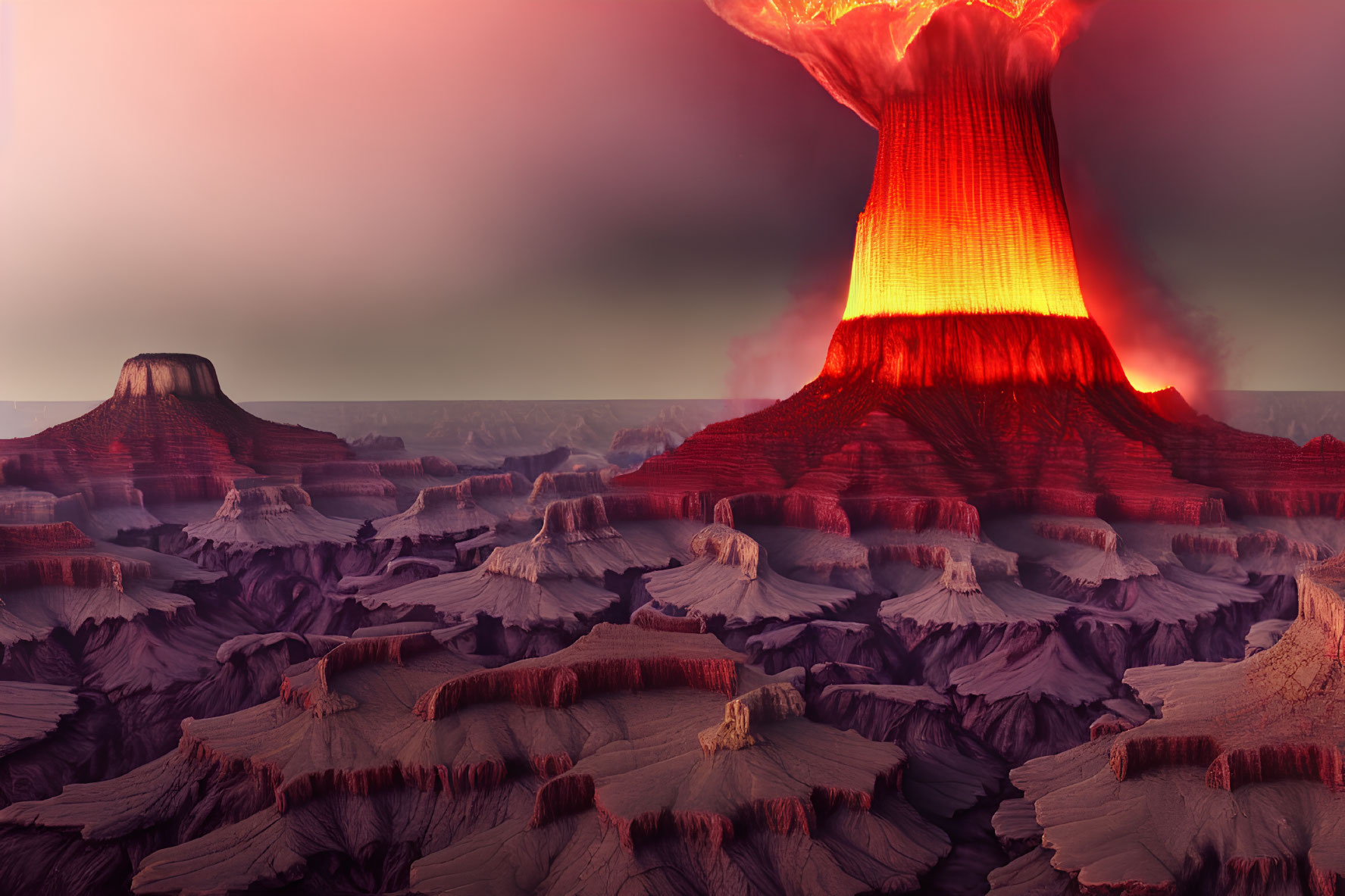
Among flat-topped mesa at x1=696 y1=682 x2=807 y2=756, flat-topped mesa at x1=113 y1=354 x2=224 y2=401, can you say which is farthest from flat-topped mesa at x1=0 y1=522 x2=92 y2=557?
flat-topped mesa at x1=696 y1=682 x2=807 y2=756

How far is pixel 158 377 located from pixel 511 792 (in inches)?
1595

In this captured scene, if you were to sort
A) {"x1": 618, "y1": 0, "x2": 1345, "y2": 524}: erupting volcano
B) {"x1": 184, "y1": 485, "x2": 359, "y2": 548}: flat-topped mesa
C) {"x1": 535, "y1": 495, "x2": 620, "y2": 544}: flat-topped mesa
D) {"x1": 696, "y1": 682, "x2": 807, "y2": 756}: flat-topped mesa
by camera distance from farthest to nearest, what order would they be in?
{"x1": 184, "y1": 485, "x2": 359, "y2": 548}: flat-topped mesa
{"x1": 535, "y1": 495, "x2": 620, "y2": 544}: flat-topped mesa
{"x1": 618, "y1": 0, "x2": 1345, "y2": 524}: erupting volcano
{"x1": 696, "y1": 682, "x2": 807, "y2": 756}: flat-topped mesa

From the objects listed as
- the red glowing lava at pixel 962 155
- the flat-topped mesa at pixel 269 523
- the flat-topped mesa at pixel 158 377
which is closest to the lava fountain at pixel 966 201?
the red glowing lava at pixel 962 155

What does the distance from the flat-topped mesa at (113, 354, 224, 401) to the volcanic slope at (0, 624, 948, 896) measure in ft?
111

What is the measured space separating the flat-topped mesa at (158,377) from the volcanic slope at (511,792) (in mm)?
33889

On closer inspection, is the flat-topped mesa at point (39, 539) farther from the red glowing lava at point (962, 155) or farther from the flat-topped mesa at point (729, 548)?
the red glowing lava at point (962, 155)

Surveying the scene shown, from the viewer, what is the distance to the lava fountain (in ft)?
116

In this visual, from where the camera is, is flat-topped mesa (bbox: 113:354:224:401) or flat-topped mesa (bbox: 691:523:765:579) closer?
flat-topped mesa (bbox: 691:523:765:579)

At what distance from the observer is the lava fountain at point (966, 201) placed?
35344mm

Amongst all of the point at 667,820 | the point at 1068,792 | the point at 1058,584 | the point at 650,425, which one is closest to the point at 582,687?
the point at 667,820

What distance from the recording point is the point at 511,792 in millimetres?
18344

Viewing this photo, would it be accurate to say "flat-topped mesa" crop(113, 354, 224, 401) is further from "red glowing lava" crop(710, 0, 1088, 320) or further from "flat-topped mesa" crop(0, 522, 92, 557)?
"red glowing lava" crop(710, 0, 1088, 320)

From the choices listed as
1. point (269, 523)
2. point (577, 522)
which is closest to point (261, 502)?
point (269, 523)

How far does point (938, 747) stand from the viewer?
22.1 m
